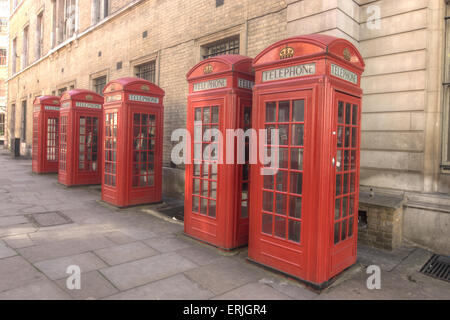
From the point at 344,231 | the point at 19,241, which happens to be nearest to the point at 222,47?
the point at 344,231

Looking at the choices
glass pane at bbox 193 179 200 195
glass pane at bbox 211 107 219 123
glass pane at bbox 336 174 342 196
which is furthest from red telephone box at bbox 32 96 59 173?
glass pane at bbox 336 174 342 196

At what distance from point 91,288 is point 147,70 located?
29.2ft

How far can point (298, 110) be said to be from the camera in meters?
3.80

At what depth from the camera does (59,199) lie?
8344 millimetres

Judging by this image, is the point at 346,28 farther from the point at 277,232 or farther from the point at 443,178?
the point at 277,232

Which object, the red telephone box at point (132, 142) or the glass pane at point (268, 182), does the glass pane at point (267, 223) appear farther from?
the red telephone box at point (132, 142)

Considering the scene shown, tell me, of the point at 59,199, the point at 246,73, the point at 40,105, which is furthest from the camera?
the point at 40,105

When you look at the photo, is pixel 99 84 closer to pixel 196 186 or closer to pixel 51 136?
pixel 51 136

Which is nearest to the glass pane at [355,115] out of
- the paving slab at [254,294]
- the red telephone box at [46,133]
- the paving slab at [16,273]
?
the paving slab at [254,294]

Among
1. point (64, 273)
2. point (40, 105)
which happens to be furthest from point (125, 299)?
point (40, 105)

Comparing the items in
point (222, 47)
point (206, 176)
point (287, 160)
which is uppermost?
point (222, 47)

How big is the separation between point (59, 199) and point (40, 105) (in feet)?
21.1

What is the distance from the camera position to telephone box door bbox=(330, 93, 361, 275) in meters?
3.78
